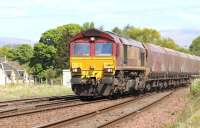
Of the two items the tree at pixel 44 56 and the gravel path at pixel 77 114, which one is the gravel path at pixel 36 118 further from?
the tree at pixel 44 56

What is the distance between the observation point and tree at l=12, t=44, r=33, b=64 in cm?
15975

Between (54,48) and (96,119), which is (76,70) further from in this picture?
(54,48)

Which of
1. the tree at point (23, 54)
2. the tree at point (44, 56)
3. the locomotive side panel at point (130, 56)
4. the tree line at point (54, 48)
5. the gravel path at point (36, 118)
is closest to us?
the gravel path at point (36, 118)

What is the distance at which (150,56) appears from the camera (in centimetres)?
3706

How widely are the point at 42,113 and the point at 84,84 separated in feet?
27.3

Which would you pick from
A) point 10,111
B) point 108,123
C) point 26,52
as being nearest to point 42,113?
point 10,111

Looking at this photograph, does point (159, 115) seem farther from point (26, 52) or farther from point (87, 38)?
point (26, 52)

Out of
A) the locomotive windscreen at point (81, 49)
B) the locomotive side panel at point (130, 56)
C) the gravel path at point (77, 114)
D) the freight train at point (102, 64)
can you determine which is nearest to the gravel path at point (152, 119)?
the gravel path at point (77, 114)

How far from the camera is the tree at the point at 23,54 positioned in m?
160

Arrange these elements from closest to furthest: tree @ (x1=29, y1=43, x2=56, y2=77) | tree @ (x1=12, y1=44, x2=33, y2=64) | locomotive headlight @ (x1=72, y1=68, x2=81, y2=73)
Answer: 1. locomotive headlight @ (x1=72, y1=68, x2=81, y2=73)
2. tree @ (x1=29, y1=43, x2=56, y2=77)
3. tree @ (x1=12, y1=44, x2=33, y2=64)

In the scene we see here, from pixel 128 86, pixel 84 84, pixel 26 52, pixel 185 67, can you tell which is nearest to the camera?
pixel 84 84

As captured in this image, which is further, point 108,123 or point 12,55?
point 12,55

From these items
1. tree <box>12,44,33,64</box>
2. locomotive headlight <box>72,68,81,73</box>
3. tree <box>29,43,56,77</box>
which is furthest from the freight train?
tree <box>12,44,33,64</box>

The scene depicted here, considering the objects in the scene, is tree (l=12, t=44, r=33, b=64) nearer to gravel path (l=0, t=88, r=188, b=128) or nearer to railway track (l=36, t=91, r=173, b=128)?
gravel path (l=0, t=88, r=188, b=128)
